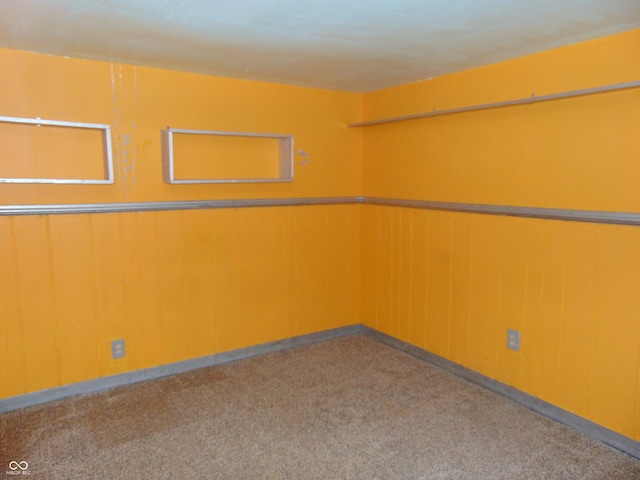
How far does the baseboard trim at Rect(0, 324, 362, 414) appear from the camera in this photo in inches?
109

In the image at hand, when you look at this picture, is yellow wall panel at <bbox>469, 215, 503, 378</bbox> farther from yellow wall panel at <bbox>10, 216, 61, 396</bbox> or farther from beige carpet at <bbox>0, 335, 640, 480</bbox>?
yellow wall panel at <bbox>10, 216, 61, 396</bbox>

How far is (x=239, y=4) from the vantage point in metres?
1.86

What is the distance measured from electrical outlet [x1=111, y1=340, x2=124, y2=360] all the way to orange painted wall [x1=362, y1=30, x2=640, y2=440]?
1913 mm

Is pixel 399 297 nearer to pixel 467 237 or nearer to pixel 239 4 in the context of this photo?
pixel 467 237

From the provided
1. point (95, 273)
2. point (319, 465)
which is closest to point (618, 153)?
point (319, 465)

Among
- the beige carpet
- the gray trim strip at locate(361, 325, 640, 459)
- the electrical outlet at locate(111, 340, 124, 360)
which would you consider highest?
the electrical outlet at locate(111, 340, 124, 360)

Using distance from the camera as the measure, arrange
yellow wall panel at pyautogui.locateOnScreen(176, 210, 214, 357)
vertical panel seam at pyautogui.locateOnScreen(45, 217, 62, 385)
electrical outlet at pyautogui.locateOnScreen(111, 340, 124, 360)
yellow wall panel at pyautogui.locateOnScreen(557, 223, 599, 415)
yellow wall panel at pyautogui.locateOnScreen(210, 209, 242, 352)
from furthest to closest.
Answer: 1. yellow wall panel at pyautogui.locateOnScreen(210, 209, 242, 352)
2. yellow wall panel at pyautogui.locateOnScreen(176, 210, 214, 357)
3. electrical outlet at pyautogui.locateOnScreen(111, 340, 124, 360)
4. vertical panel seam at pyautogui.locateOnScreen(45, 217, 62, 385)
5. yellow wall panel at pyautogui.locateOnScreen(557, 223, 599, 415)

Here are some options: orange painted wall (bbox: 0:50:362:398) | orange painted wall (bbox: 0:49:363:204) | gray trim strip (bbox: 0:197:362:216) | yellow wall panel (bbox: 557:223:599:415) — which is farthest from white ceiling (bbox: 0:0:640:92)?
yellow wall panel (bbox: 557:223:599:415)

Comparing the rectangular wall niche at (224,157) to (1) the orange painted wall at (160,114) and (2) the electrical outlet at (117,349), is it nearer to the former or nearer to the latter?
(1) the orange painted wall at (160,114)

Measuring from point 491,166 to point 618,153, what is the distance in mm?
711

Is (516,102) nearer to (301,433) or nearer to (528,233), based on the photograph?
(528,233)

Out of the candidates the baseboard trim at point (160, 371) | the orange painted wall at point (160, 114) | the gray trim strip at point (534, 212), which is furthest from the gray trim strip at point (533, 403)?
the orange painted wall at point (160, 114)

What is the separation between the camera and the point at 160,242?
3.08 meters

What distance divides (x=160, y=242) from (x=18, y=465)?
1.38 meters
